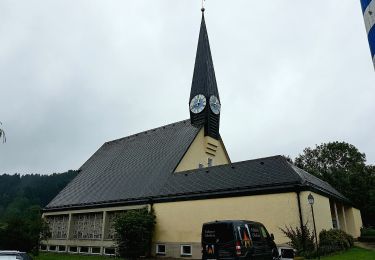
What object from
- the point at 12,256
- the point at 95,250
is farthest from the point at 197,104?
the point at 12,256

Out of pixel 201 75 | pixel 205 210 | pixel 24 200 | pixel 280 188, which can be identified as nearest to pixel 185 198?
pixel 205 210

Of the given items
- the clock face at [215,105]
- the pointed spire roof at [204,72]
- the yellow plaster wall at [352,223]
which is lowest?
the yellow plaster wall at [352,223]

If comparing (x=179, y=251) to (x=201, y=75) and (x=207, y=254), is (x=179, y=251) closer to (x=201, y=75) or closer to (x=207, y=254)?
(x=207, y=254)

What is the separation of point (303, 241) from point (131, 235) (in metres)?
10.3

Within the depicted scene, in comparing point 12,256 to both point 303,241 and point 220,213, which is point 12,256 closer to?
point 303,241

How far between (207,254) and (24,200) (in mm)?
92954

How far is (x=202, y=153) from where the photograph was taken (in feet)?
97.8

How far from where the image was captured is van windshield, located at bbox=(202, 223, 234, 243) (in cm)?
1271

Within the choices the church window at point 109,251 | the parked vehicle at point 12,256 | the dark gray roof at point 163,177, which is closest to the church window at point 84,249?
the church window at point 109,251

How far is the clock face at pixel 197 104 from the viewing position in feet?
104

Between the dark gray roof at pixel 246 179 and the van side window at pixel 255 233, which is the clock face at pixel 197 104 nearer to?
the dark gray roof at pixel 246 179

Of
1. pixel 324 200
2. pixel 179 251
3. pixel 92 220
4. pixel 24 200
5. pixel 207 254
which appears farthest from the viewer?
pixel 24 200

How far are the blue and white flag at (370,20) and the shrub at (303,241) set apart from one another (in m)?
9.36

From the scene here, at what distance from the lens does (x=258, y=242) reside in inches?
524
